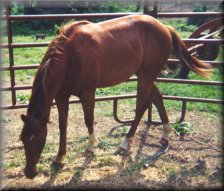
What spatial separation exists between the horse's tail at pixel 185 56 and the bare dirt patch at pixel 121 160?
0.96 metres

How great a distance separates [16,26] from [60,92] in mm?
11112

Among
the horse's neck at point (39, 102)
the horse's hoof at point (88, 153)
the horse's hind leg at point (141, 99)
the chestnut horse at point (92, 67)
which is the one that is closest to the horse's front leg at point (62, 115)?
the chestnut horse at point (92, 67)

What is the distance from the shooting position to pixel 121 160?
3.93 metres

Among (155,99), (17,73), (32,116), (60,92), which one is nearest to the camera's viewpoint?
(32,116)

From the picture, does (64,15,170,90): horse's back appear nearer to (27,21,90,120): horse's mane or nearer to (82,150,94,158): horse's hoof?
(27,21,90,120): horse's mane

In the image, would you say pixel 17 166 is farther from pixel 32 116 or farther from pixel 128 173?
pixel 128 173

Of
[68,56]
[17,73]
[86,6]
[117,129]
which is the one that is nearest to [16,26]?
[86,6]

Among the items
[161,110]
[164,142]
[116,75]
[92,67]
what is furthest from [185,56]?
[92,67]

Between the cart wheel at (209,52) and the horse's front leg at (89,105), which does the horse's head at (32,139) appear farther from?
the cart wheel at (209,52)

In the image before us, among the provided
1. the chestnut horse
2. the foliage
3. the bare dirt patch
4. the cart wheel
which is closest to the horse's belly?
the chestnut horse

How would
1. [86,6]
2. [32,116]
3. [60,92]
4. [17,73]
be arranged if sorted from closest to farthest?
1. [32,116]
2. [60,92]
3. [17,73]
4. [86,6]

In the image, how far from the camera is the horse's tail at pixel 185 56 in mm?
4227

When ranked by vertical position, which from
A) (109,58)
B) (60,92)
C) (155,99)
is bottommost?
(155,99)

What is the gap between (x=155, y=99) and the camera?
434 cm
